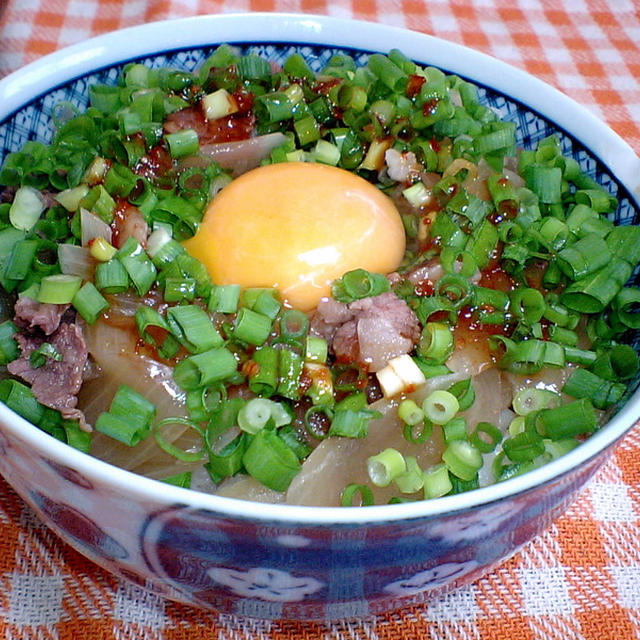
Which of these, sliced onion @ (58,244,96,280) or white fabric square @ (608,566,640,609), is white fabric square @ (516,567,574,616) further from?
sliced onion @ (58,244,96,280)

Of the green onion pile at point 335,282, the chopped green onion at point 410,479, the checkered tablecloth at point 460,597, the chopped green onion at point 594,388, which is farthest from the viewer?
the checkered tablecloth at point 460,597

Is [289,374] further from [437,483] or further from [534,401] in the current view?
[534,401]

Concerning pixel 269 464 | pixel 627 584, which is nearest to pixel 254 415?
pixel 269 464

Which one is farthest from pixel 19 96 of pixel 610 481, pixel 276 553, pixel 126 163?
pixel 610 481

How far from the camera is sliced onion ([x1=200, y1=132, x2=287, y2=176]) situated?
2400 mm

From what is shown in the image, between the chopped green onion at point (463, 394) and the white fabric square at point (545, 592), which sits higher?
the chopped green onion at point (463, 394)

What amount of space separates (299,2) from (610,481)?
325 centimetres

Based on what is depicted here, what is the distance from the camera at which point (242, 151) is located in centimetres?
242

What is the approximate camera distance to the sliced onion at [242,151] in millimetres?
2400

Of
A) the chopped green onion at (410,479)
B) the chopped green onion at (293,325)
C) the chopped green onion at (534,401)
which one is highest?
the chopped green onion at (293,325)

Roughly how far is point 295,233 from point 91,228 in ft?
1.73

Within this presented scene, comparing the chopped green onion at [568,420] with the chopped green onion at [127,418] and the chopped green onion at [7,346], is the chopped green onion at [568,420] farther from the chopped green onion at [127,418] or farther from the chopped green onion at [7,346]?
the chopped green onion at [7,346]

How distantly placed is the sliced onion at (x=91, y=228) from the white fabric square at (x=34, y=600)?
0.88m

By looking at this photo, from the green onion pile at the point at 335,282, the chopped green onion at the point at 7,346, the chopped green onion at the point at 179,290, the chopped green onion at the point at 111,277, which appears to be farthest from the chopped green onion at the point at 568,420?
the chopped green onion at the point at 7,346
